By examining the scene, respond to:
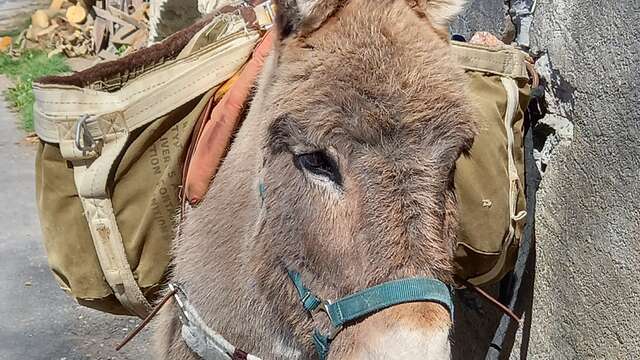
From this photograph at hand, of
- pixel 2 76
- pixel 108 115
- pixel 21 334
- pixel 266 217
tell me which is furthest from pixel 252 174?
pixel 2 76

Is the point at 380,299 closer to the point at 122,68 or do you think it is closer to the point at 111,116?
the point at 111,116

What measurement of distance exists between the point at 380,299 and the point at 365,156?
35cm

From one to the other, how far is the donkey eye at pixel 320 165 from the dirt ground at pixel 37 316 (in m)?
3.37

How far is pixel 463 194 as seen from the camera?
282cm

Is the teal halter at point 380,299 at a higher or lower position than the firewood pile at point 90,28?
higher

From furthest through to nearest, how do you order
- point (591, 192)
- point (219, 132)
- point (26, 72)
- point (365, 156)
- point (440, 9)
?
point (26, 72) < point (591, 192) < point (219, 132) < point (440, 9) < point (365, 156)

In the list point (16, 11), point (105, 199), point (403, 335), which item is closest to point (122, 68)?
point (105, 199)

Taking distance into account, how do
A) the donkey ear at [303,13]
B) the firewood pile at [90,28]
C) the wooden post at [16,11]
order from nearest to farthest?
the donkey ear at [303,13] → the firewood pile at [90,28] → the wooden post at [16,11]

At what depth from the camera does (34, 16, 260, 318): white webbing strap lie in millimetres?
2695

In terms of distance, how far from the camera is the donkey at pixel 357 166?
2105 mm

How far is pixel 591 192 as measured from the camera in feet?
10.6

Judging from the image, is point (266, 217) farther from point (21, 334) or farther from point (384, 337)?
point (21, 334)

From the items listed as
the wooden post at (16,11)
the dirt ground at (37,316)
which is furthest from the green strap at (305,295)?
the wooden post at (16,11)

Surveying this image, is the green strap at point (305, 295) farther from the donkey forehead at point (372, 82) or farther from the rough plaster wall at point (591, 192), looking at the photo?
the rough plaster wall at point (591, 192)
